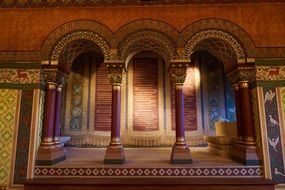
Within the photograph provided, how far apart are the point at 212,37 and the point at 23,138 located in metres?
4.96

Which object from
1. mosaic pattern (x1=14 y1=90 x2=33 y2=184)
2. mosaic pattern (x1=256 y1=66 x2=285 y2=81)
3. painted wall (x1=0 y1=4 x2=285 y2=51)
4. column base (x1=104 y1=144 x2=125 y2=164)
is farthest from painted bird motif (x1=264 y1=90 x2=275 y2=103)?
mosaic pattern (x1=14 y1=90 x2=33 y2=184)

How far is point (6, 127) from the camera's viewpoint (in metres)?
5.13

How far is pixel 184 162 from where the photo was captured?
5.01 meters

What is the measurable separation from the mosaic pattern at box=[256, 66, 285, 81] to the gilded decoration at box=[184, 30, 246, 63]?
0.59 m

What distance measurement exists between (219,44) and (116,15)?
8.82 feet

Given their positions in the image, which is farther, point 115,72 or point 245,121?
point 115,72

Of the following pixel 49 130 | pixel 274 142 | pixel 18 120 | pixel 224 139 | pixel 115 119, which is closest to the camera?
pixel 274 142

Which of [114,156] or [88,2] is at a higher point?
[88,2]

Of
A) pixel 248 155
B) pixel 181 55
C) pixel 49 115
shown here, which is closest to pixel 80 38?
pixel 49 115

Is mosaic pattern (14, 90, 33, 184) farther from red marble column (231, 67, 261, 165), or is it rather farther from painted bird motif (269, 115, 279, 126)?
painted bird motif (269, 115, 279, 126)

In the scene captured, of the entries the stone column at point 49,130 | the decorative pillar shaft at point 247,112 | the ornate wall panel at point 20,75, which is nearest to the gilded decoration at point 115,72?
the stone column at point 49,130

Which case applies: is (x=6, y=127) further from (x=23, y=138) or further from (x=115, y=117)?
(x=115, y=117)

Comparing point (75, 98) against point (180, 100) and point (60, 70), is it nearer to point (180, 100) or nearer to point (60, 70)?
point (60, 70)

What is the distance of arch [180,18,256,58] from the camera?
5332 millimetres
